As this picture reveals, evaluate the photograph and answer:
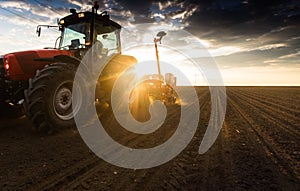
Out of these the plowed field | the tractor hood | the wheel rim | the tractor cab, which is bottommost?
the plowed field

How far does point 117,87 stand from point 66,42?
196 cm

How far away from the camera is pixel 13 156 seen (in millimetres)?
3861

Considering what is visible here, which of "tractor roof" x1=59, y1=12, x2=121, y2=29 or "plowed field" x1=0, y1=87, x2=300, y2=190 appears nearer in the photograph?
"plowed field" x1=0, y1=87, x2=300, y2=190

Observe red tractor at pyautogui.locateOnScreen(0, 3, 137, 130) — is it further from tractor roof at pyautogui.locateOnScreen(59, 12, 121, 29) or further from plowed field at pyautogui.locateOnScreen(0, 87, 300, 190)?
plowed field at pyautogui.locateOnScreen(0, 87, 300, 190)

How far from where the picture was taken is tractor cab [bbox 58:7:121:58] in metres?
6.35

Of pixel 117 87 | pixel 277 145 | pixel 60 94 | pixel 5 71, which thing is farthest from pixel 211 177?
pixel 5 71

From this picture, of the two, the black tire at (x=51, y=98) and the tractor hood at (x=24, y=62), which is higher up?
the tractor hood at (x=24, y=62)

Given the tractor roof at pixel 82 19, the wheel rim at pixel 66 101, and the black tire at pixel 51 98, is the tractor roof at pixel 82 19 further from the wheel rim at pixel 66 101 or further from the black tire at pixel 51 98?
the wheel rim at pixel 66 101

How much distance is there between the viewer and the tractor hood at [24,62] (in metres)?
5.30

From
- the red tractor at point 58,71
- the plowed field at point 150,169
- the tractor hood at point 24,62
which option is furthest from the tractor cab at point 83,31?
the plowed field at point 150,169

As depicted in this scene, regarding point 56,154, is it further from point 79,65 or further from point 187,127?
point 187,127

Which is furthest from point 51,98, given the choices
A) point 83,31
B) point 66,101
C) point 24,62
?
point 83,31

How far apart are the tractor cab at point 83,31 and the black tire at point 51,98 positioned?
49.8 inches

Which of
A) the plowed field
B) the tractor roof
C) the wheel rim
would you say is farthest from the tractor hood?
the tractor roof
